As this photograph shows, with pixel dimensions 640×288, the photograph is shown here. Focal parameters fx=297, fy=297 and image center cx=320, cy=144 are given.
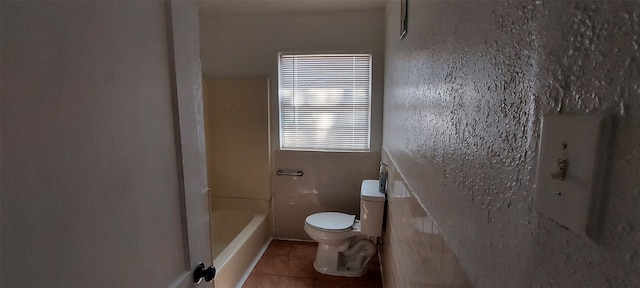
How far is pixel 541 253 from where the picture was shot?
41 cm

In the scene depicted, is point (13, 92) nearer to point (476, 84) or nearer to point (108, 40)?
point (108, 40)

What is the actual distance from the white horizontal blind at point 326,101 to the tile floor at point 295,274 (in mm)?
1019

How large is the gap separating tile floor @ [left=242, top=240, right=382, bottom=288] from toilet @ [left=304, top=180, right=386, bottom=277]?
0.07 m

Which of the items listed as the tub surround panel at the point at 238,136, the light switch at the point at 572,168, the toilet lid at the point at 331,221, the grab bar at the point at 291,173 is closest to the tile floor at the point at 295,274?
the toilet lid at the point at 331,221

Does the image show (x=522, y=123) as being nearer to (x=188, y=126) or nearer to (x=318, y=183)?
(x=188, y=126)

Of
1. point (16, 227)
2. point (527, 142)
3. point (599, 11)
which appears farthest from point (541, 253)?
point (16, 227)

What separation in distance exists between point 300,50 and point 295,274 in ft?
6.48

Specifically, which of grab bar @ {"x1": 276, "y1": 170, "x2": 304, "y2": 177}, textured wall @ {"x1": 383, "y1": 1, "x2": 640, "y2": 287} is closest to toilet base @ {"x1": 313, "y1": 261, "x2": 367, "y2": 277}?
grab bar @ {"x1": 276, "y1": 170, "x2": 304, "y2": 177}

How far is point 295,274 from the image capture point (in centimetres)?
246

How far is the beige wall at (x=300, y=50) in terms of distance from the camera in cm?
270

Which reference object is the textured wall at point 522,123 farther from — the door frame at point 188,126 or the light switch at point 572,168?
the door frame at point 188,126

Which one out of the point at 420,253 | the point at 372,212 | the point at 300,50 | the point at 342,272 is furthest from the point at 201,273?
the point at 300,50

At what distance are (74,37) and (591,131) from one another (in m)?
0.80

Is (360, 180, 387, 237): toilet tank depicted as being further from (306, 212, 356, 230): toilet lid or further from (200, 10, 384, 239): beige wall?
(200, 10, 384, 239): beige wall
